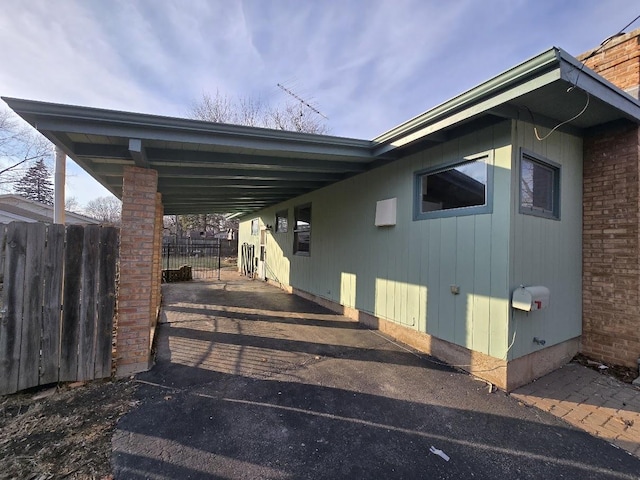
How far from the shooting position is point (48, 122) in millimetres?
2758

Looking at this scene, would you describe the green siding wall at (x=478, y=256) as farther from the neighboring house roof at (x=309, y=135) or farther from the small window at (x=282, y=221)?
the small window at (x=282, y=221)

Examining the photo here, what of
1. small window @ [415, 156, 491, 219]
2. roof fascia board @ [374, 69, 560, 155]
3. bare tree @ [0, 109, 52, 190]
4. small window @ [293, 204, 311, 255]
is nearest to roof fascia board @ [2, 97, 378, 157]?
roof fascia board @ [374, 69, 560, 155]

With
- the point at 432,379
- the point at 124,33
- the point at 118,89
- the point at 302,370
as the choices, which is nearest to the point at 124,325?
the point at 302,370

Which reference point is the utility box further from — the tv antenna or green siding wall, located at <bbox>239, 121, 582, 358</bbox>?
the tv antenna

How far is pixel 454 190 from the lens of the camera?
3.79 m

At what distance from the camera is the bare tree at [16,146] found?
1561 cm

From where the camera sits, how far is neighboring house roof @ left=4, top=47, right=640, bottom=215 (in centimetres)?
256

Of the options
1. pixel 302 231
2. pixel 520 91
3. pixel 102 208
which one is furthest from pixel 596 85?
pixel 102 208

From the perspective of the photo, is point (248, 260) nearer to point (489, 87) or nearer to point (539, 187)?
point (539, 187)

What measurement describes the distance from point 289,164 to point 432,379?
3529mm

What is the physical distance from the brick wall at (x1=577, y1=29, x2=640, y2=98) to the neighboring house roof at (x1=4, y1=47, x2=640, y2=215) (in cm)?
70

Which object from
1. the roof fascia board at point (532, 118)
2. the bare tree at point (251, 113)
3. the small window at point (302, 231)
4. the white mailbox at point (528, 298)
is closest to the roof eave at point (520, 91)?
the roof fascia board at point (532, 118)

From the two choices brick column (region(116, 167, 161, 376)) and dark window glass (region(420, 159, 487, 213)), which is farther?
dark window glass (region(420, 159, 487, 213))

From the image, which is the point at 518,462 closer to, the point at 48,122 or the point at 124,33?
the point at 48,122
